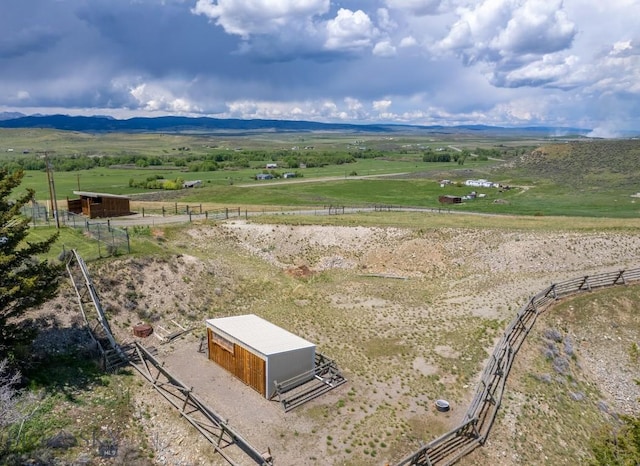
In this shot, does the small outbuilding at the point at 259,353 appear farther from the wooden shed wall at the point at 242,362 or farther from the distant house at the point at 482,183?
the distant house at the point at 482,183

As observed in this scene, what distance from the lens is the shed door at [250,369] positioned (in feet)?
71.1

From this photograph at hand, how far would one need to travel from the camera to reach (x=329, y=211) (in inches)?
2365

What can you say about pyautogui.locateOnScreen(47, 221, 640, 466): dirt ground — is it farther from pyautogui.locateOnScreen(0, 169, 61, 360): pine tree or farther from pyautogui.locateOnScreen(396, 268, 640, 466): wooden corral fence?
pyautogui.locateOnScreen(0, 169, 61, 360): pine tree

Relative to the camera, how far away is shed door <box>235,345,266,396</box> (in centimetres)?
2167

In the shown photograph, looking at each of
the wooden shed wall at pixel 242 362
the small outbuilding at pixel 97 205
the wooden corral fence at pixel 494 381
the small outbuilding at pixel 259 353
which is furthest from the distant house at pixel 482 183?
the wooden shed wall at pixel 242 362

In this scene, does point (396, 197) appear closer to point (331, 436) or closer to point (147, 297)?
point (147, 297)

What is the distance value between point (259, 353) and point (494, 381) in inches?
497

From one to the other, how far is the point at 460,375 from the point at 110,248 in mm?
25197

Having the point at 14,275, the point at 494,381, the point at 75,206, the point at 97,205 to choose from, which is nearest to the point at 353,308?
the point at 494,381

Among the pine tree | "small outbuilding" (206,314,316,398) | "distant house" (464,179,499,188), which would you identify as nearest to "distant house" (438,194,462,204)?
"distant house" (464,179,499,188)

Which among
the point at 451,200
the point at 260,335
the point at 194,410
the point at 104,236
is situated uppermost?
the point at 104,236

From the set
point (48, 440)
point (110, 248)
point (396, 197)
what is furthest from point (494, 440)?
point (396, 197)

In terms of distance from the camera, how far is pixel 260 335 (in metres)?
23.7

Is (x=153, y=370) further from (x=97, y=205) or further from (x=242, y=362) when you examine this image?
(x=97, y=205)
